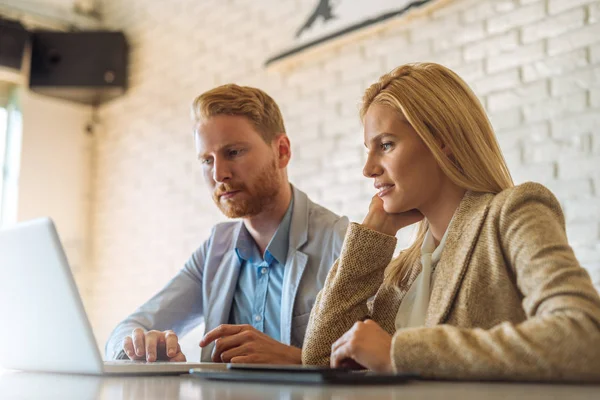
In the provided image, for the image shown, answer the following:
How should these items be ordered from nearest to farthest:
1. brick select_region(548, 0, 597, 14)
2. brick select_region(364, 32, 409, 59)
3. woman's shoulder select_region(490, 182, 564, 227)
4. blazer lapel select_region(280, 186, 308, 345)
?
1. woman's shoulder select_region(490, 182, 564, 227)
2. blazer lapel select_region(280, 186, 308, 345)
3. brick select_region(548, 0, 597, 14)
4. brick select_region(364, 32, 409, 59)

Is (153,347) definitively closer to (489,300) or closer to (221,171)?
(221,171)

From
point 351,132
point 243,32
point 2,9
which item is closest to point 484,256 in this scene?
point 351,132

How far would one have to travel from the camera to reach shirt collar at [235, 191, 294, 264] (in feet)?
6.59

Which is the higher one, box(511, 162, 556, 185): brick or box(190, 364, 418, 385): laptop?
box(511, 162, 556, 185): brick

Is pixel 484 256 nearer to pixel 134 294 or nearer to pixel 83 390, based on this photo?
pixel 83 390

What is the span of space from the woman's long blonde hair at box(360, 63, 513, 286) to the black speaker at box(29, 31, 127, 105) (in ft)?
12.1

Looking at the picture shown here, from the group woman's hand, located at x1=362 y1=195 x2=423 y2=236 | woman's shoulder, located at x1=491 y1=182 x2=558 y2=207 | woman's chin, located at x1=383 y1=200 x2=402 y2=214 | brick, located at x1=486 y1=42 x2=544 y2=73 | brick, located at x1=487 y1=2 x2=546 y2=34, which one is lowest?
woman's hand, located at x1=362 y1=195 x2=423 y2=236

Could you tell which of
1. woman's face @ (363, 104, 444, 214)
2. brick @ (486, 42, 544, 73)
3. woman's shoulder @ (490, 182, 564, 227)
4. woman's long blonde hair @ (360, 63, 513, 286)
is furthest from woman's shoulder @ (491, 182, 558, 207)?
brick @ (486, 42, 544, 73)

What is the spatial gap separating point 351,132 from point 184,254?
148 centimetres

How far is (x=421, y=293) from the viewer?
1.33 metres

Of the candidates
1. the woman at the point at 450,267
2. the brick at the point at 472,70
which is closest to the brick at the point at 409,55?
the brick at the point at 472,70

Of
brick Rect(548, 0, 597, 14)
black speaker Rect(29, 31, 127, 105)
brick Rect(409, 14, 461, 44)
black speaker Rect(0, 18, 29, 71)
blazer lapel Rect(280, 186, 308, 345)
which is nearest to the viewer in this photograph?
blazer lapel Rect(280, 186, 308, 345)

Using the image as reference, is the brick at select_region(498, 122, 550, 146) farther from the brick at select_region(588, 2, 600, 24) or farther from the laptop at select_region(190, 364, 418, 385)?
the laptop at select_region(190, 364, 418, 385)

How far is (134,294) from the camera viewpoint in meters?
4.62
